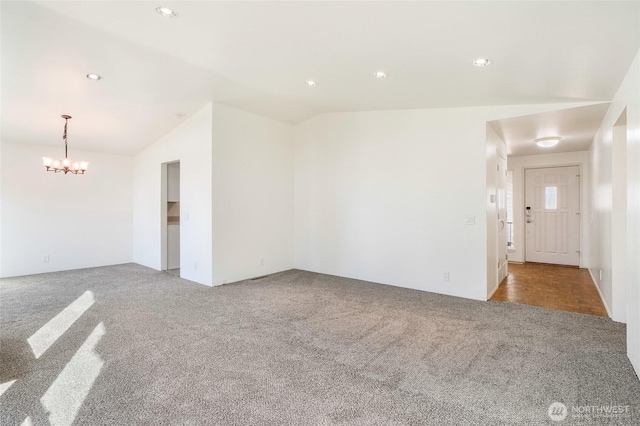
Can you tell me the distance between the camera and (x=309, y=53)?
2.97 metres

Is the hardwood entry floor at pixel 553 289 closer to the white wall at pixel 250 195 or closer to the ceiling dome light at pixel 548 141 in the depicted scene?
the ceiling dome light at pixel 548 141

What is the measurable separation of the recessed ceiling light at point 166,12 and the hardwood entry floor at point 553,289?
470 centimetres

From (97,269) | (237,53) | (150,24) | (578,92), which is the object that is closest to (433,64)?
(578,92)

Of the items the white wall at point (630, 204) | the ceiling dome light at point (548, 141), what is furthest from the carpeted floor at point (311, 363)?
the ceiling dome light at point (548, 141)

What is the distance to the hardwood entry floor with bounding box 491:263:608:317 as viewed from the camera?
12.9 ft

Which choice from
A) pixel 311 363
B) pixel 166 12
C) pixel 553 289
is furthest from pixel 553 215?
pixel 166 12

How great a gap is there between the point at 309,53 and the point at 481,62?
5.04ft

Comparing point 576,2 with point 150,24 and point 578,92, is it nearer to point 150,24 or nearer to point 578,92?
point 578,92

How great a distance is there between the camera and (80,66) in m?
3.35

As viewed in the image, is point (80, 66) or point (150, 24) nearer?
point (150, 24)

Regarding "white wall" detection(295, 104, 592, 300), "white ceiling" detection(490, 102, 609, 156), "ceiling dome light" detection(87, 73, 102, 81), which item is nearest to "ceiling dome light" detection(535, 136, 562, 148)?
"white ceiling" detection(490, 102, 609, 156)

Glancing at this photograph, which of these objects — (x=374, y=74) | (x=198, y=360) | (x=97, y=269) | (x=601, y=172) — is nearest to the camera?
(x=198, y=360)

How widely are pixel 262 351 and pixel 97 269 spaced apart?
17.2ft

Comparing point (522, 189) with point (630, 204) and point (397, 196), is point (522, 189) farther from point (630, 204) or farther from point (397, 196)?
point (630, 204)
